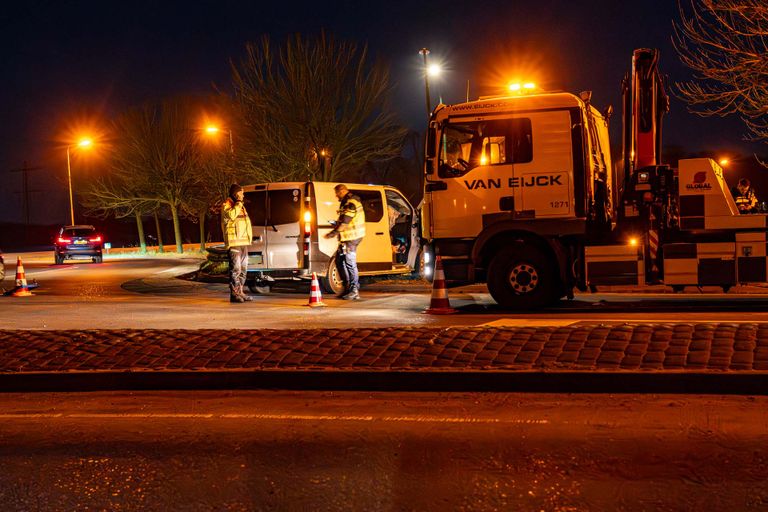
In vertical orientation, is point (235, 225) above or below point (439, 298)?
→ above

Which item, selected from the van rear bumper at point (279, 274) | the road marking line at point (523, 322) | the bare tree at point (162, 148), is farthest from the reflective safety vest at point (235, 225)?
the bare tree at point (162, 148)

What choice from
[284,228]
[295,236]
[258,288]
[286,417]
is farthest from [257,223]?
Result: [286,417]

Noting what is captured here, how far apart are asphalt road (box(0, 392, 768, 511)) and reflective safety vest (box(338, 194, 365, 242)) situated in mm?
6915

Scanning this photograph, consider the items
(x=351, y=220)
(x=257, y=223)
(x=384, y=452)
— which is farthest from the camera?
(x=257, y=223)

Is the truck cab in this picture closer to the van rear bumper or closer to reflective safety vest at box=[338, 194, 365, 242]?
reflective safety vest at box=[338, 194, 365, 242]

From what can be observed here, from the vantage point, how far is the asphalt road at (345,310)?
34.6 ft

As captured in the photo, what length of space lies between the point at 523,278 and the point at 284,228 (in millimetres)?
5058

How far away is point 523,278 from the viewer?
11.6 meters

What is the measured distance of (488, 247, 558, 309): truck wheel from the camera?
37.9ft

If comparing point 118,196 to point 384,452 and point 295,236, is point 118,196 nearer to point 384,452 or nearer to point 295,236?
point 295,236

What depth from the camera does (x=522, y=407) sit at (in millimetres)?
5984

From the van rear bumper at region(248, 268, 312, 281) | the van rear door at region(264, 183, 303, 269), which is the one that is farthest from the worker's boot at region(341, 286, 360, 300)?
the van rear door at region(264, 183, 303, 269)

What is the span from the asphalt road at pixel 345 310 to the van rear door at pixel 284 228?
0.68m

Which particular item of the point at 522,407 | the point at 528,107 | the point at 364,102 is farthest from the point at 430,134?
the point at 364,102
